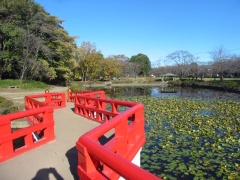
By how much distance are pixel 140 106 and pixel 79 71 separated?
55949 mm

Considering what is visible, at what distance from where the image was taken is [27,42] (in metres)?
28.7

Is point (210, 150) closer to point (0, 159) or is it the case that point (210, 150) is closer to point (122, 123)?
point (122, 123)

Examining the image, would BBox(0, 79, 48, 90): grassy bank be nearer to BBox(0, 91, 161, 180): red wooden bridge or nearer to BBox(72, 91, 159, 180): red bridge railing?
BBox(0, 91, 161, 180): red wooden bridge

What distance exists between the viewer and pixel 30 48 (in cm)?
2950

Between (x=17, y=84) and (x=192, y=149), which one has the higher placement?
(x=17, y=84)

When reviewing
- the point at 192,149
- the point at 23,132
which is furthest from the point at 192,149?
the point at 23,132

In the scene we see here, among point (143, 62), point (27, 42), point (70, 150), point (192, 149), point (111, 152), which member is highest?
point (143, 62)

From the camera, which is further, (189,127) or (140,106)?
(189,127)

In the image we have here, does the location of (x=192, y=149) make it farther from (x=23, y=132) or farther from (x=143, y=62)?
(x=143, y=62)

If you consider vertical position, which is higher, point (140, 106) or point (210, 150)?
point (140, 106)

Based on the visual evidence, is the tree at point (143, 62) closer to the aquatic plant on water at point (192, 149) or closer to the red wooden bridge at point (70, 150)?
the aquatic plant on water at point (192, 149)

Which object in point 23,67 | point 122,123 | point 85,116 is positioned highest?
point 23,67

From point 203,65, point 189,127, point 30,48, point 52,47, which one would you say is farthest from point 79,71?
point 189,127

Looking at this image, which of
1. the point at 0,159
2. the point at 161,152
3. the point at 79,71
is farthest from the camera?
the point at 79,71
